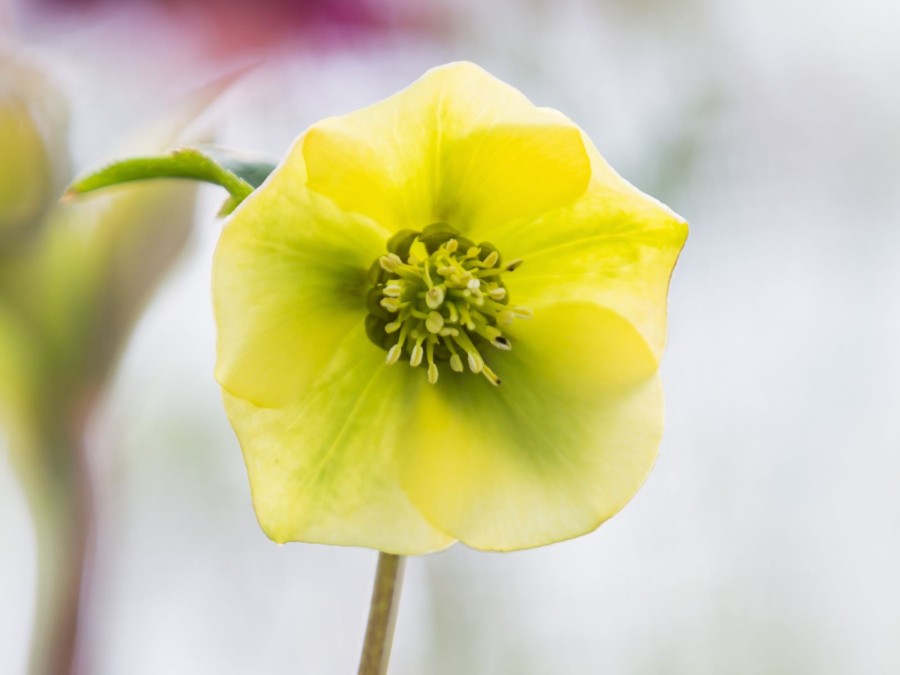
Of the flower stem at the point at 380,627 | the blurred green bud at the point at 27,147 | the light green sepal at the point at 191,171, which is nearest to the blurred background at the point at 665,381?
the blurred green bud at the point at 27,147

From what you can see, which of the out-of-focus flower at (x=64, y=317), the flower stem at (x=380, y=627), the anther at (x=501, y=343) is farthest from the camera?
the out-of-focus flower at (x=64, y=317)

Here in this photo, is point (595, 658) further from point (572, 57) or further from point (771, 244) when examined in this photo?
point (572, 57)

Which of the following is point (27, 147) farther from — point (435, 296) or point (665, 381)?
point (665, 381)

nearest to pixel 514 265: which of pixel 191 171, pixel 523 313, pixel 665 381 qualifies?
pixel 523 313

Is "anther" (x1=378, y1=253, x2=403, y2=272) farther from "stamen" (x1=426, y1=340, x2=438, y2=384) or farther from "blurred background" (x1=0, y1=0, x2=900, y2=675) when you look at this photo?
"blurred background" (x1=0, y1=0, x2=900, y2=675)

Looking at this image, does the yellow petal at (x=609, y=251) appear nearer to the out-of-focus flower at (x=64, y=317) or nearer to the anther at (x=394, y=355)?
the anther at (x=394, y=355)

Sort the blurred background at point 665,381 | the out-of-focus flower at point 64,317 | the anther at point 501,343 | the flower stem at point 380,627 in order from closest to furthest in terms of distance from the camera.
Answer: the flower stem at point 380,627
the anther at point 501,343
the out-of-focus flower at point 64,317
the blurred background at point 665,381
